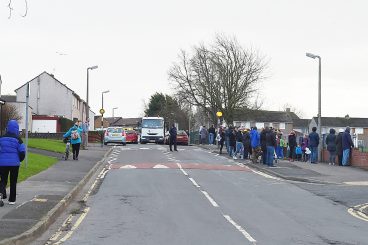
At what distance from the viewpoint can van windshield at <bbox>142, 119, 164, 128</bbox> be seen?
60000 mm

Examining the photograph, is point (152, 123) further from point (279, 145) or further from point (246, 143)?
point (246, 143)

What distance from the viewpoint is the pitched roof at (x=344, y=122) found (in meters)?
117

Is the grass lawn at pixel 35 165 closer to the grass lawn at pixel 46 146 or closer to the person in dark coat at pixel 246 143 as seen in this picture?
the grass lawn at pixel 46 146

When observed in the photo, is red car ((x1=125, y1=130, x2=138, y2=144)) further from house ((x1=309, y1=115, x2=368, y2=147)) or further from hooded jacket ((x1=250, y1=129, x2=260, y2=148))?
house ((x1=309, y1=115, x2=368, y2=147))

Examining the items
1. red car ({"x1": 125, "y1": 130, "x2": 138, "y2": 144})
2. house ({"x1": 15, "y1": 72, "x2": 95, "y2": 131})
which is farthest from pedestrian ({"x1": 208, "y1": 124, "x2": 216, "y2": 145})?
house ({"x1": 15, "y1": 72, "x2": 95, "y2": 131})

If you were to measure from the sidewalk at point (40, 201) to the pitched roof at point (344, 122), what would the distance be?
97.3m

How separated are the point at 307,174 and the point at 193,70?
157ft

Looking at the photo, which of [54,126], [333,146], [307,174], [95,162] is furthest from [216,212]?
[54,126]

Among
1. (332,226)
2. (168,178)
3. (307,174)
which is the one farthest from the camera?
(307,174)

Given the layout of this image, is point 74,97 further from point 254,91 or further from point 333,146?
point 333,146

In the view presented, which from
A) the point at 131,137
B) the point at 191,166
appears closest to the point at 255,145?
the point at 191,166

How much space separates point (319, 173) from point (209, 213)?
12.7 m

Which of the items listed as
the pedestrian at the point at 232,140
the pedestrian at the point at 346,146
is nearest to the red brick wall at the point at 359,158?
the pedestrian at the point at 346,146

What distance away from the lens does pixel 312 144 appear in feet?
104
